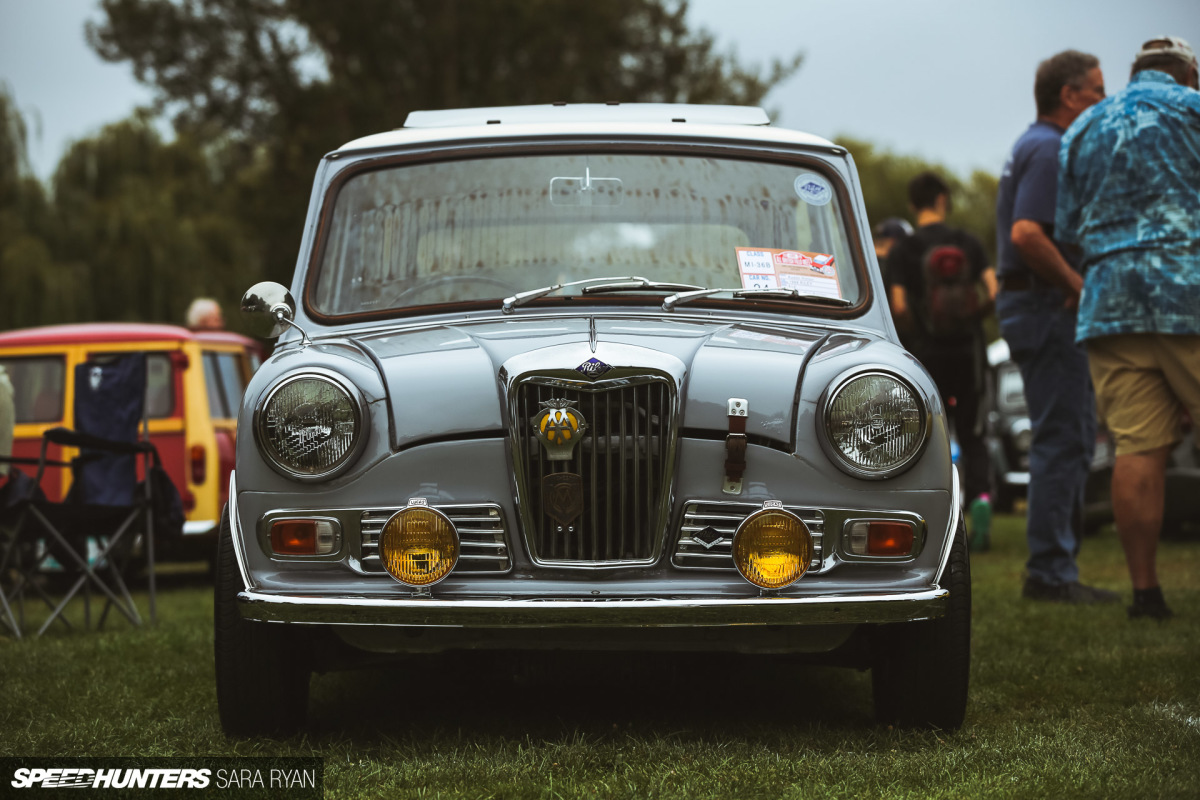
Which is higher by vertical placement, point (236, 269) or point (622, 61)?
point (622, 61)

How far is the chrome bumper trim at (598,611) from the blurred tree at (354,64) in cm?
1809

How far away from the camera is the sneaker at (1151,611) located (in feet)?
18.3

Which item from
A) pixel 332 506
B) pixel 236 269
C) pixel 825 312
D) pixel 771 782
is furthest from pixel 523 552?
pixel 236 269

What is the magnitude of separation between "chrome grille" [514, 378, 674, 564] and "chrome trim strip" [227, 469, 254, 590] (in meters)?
0.72

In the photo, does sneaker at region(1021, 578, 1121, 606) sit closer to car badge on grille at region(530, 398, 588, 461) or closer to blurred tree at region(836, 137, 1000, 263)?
car badge on grille at region(530, 398, 588, 461)

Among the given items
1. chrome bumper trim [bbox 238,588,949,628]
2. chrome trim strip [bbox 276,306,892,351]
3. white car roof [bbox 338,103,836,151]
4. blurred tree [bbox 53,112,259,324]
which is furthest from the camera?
blurred tree [bbox 53,112,259,324]

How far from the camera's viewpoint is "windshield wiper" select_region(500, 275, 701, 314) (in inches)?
164

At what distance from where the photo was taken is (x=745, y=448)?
11.4ft

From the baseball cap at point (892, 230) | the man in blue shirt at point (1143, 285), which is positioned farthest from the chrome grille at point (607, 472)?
the baseball cap at point (892, 230)

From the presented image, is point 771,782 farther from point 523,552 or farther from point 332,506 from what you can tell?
point 332,506

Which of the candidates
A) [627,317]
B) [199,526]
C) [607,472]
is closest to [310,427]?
[607,472]

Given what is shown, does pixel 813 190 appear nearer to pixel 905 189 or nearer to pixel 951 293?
pixel 951 293

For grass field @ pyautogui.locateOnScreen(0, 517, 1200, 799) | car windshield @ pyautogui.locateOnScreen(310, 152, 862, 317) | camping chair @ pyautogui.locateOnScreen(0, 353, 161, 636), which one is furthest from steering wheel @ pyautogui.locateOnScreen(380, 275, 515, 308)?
camping chair @ pyautogui.locateOnScreen(0, 353, 161, 636)

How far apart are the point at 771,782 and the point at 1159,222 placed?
3.16 meters
